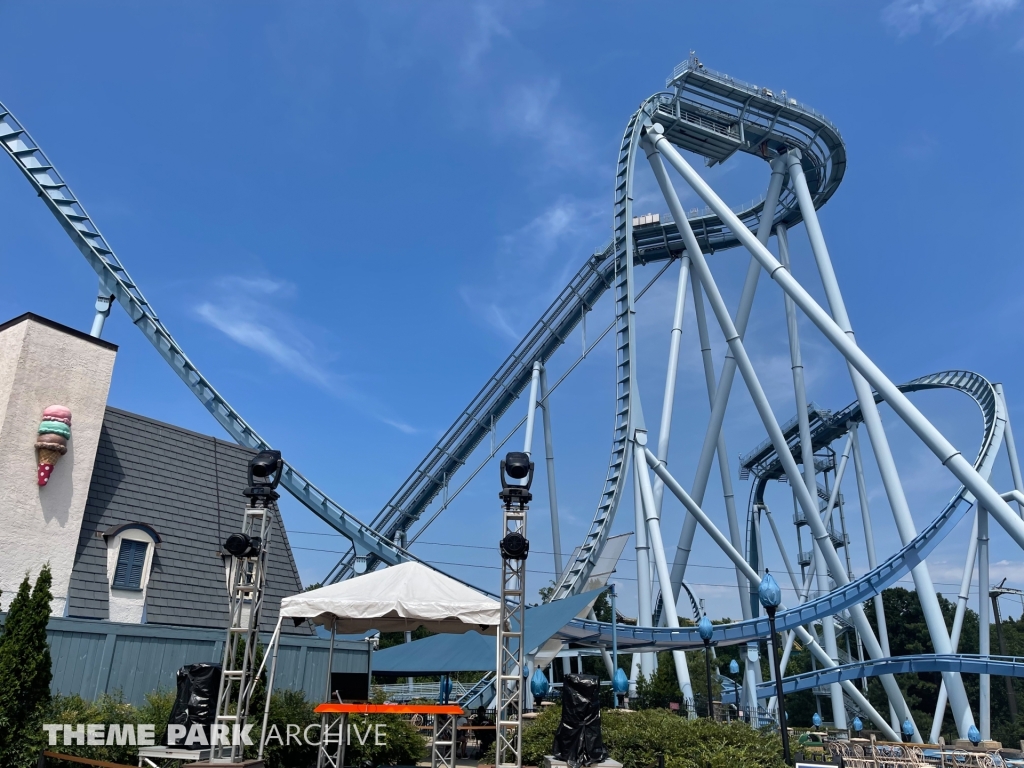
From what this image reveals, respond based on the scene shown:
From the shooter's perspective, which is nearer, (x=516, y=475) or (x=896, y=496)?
(x=516, y=475)

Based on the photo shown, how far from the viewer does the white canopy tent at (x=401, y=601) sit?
9336 mm

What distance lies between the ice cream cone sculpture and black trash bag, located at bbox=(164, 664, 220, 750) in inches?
194

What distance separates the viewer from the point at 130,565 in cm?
1220

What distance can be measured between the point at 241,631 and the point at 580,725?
386cm

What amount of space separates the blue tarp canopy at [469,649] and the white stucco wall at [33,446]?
7302mm

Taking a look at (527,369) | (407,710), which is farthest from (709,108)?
(407,710)

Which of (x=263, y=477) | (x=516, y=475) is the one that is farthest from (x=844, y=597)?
(x=263, y=477)

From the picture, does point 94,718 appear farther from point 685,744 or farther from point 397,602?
point 685,744

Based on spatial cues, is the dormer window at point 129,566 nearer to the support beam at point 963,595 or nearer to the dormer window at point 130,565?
the dormer window at point 130,565

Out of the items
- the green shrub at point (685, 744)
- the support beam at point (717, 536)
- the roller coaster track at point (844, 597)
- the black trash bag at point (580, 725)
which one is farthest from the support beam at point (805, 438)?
the black trash bag at point (580, 725)

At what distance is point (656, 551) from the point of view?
19094 mm

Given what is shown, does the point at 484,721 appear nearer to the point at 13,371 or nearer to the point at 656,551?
the point at 656,551

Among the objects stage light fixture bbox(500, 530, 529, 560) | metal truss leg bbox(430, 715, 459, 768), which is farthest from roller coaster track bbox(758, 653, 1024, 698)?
stage light fixture bbox(500, 530, 529, 560)

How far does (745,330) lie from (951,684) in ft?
33.2
